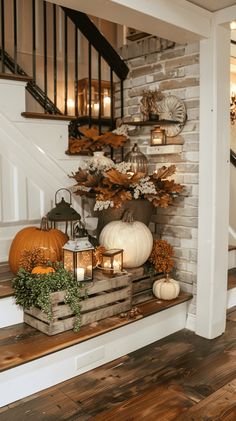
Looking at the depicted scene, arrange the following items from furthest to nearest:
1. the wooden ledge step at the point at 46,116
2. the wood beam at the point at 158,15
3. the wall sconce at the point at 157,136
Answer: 1. the wall sconce at the point at 157,136
2. the wooden ledge step at the point at 46,116
3. the wood beam at the point at 158,15

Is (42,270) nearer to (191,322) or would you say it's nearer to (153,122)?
(191,322)

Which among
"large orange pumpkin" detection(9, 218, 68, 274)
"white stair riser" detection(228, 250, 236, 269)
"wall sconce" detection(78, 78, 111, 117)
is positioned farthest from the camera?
"wall sconce" detection(78, 78, 111, 117)

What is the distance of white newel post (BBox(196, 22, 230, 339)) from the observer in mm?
2734

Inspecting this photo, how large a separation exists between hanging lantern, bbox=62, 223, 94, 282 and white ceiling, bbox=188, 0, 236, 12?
1.62 metres

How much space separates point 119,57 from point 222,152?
4.04 ft

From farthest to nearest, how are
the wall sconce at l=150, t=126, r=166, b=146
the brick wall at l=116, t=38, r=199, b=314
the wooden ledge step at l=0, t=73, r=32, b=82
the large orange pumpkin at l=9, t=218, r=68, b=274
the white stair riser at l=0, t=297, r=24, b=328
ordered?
the wall sconce at l=150, t=126, r=166, b=146, the brick wall at l=116, t=38, r=199, b=314, the wooden ledge step at l=0, t=73, r=32, b=82, the large orange pumpkin at l=9, t=218, r=68, b=274, the white stair riser at l=0, t=297, r=24, b=328

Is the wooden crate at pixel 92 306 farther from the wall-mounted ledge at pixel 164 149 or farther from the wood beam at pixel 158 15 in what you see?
the wood beam at pixel 158 15

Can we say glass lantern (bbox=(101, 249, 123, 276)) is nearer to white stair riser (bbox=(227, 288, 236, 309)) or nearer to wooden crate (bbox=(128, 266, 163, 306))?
wooden crate (bbox=(128, 266, 163, 306))

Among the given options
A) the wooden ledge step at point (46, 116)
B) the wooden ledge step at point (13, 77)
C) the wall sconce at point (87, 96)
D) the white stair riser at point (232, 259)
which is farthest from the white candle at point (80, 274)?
the wall sconce at point (87, 96)

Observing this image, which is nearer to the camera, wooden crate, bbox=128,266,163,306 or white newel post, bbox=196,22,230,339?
white newel post, bbox=196,22,230,339

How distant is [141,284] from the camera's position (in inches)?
115

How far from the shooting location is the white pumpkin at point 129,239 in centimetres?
276

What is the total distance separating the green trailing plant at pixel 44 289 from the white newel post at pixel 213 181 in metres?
0.97

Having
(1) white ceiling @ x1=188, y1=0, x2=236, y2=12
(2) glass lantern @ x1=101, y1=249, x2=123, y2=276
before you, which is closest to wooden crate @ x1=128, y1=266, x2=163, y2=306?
(2) glass lantern @ x1=101, y1=249, x2=123, y2=276
